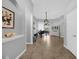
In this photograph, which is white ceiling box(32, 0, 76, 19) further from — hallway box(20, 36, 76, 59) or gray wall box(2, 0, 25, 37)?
gray wall box(2, 0, 25, 37)

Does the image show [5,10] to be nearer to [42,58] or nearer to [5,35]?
[5,35]

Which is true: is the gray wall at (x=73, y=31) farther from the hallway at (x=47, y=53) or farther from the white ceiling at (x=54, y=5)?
the white ceiling at (x=54, y=5)

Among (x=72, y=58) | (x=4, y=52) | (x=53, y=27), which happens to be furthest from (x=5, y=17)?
(x=53, y=27)

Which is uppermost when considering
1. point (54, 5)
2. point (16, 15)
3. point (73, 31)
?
point (54, 5)

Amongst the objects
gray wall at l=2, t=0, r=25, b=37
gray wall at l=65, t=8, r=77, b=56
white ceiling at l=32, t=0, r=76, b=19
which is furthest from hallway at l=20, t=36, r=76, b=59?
white ceiling at l=32, t=0, r=76, b=19

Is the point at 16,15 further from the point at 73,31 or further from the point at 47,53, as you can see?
the point at 73,31

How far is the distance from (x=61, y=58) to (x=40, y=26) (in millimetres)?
17715

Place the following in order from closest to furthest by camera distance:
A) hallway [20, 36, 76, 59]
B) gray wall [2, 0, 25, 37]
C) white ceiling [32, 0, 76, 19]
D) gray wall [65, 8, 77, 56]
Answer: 1. gray wall [2, 0, 25, 37]
2. hallway [20, 36, 76, 59]
3. gray wall [65, 8, 77, 56]
4. white ceiling [32, 0, 76, 19]

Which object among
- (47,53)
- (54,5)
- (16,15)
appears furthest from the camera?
(54,5)

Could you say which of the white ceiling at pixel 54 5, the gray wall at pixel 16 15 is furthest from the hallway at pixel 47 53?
the white ceiling at pixel 54 5

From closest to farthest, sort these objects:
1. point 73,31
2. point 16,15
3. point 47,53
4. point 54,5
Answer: point 16,15
point 73,31
point 47,53
point 54,5

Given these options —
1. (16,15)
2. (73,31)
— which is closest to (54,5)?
(73,31)

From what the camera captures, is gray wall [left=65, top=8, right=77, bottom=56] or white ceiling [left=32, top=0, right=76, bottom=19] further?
white ceiling [left=32, top=0, right=76, bottom=19]

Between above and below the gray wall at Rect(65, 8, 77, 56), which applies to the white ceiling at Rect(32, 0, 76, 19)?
above
